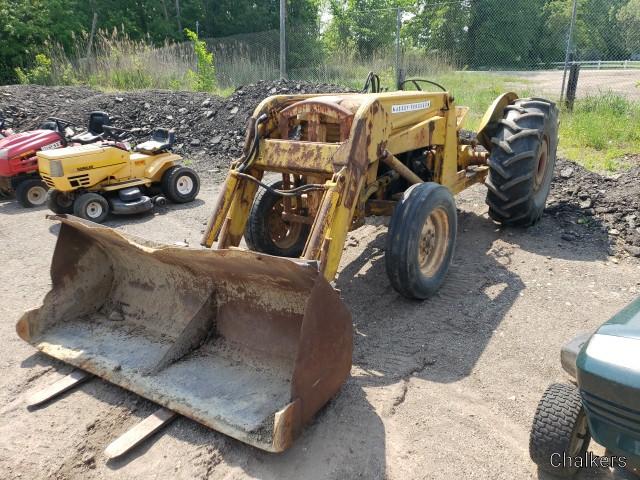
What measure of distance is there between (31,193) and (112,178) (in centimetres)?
170

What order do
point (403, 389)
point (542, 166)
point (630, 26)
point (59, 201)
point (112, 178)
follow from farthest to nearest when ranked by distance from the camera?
point (630, 26) < point (112, 178) < point (59, 201) < point (542, 166) < point (403, 389)

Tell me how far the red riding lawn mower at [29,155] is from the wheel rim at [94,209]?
110 centimetres

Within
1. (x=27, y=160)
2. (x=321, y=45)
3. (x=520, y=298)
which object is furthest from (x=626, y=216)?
(x=321, y=45)

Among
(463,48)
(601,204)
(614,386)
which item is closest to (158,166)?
(601,204)

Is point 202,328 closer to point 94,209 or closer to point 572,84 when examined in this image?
point 94,209

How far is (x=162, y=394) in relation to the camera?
312cm

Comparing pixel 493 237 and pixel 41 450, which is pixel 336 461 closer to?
pixel 41 450

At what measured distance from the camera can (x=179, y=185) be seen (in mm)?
7996

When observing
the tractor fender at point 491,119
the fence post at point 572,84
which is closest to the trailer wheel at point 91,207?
the tractor fender at point 491,119

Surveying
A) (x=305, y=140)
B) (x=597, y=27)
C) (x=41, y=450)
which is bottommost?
(x=41, y=450)

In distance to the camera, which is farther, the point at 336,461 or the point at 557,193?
the point at 557,193

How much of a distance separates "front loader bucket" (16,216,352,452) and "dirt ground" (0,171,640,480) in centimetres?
16

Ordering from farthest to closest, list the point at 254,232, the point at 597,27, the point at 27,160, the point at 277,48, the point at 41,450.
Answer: the point at 277,48, the point at 597,27, the point at 27,160, the point at 254,232, the point at 41,450

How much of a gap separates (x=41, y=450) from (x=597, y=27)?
17.1 metres
